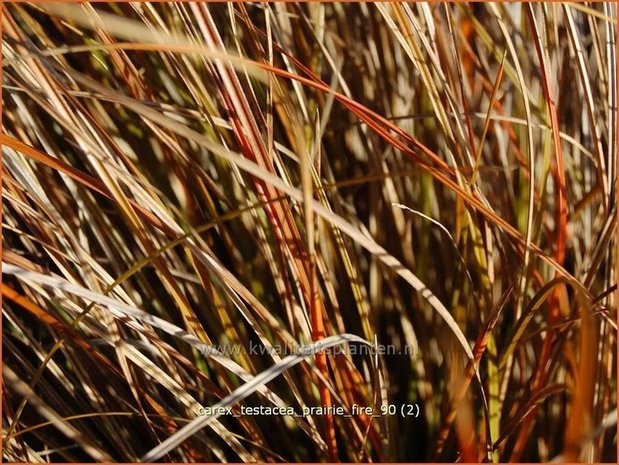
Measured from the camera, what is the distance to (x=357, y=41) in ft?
1.84

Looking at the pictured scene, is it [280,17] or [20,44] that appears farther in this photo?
[280,17]

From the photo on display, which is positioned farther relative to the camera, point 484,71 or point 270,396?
point 484,71

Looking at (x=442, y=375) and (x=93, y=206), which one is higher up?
(x=93, y=206)

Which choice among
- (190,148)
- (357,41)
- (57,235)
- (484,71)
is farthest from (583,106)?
(57,235)

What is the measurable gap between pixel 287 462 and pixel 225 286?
0.54ft

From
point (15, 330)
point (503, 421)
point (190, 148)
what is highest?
point (190, 148)

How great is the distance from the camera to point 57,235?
0.44m

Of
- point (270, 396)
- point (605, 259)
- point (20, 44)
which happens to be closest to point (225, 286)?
point (270, 396)

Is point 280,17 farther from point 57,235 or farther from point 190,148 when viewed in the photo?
point 57,235


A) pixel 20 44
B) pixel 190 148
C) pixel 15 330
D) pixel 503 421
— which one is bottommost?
pixel 503 421

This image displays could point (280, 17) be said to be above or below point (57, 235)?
above

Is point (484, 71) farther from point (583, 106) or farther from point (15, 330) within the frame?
point (15, 330)

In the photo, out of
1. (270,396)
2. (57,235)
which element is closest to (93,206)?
(57,235)

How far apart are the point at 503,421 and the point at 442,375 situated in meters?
0.06
